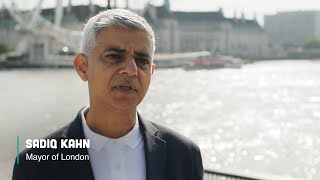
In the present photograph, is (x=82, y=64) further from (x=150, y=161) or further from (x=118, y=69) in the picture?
(x=150, y=161)

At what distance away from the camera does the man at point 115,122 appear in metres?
0.78

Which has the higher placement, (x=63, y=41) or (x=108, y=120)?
(x=108, y=120)

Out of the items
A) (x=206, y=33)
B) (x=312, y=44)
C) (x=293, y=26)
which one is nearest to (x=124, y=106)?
(x=206, y=33)

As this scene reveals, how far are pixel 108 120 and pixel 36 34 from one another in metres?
39.8

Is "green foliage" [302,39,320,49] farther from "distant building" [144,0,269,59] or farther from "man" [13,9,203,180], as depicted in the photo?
"man" [13,9,203,180]

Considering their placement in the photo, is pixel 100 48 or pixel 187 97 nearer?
pixel 100 48

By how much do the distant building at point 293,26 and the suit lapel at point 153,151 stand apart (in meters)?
66.2

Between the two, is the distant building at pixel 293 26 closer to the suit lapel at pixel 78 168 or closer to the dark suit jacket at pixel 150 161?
the dark suit jacket at pixel 150 161

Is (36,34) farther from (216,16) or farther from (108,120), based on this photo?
(108,120)

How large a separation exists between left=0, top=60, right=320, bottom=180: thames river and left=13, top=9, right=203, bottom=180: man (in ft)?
5.86

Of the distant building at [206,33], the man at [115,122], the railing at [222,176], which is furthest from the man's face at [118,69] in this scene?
the distant building at [206,33]

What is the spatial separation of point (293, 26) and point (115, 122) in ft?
227

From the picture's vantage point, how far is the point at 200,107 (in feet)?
46.4

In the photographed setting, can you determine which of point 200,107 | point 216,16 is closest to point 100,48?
point 200,107
